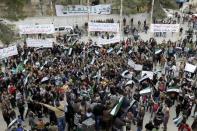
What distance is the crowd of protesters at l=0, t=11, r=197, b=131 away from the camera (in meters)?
17.3

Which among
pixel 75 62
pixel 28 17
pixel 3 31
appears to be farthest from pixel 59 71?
pixel 28 17

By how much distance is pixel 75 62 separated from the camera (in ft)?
81.7

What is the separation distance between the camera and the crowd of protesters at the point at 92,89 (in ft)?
56.7

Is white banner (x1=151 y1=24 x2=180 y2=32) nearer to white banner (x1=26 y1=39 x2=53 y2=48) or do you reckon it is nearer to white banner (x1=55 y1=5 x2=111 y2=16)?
white banner (x1=26 y1=39 x2=53 y2=48)

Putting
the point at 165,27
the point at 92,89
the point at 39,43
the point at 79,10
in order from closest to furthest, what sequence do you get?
the point at 92,89 → the point at 39,43 → the point at 165,27 → the point at 79,10

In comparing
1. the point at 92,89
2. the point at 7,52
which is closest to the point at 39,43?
the point at 7,52

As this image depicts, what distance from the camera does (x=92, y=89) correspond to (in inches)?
787

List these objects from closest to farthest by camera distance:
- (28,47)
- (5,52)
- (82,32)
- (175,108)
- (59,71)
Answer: (175,108)
(59,71)
(5,52)
(28,47)
(82,32)

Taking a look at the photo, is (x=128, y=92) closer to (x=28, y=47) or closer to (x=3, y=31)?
(x=28, y=47)

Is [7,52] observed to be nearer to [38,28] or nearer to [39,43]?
[39,43]

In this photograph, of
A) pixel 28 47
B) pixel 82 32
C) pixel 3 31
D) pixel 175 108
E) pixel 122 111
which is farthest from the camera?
pixel 82 32

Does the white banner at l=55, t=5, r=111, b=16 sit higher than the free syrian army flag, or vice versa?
the white banner at l=55, t=5, r=111, b=16

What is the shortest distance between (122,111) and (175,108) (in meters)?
4.26

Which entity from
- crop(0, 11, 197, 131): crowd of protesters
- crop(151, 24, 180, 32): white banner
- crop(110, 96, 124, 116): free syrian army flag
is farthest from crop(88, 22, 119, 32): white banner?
crop(110, 96, 124, 116): free syrian army flag
